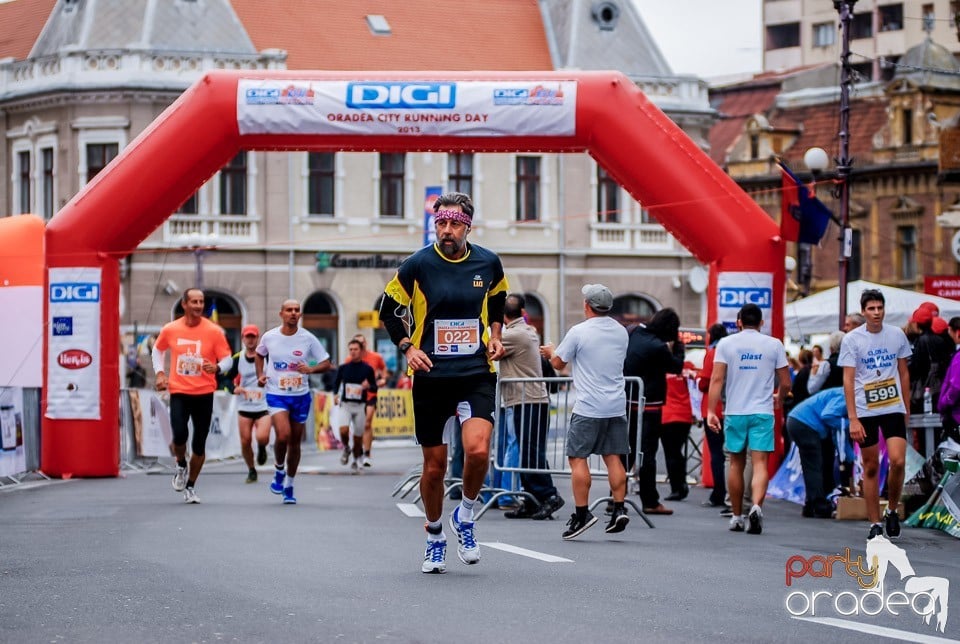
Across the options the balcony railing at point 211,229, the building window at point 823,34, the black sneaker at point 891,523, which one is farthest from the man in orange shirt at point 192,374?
the building window at point 823,34

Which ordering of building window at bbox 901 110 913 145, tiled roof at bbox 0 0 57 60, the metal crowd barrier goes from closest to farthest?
the metal crowd barrier → tiled roof at bbox 0 0 57 60 → building window at bbox 901 110 913 145

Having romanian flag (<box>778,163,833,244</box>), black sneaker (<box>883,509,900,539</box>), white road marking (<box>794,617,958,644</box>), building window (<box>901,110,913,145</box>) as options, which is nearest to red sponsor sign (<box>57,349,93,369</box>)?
romanian flag (<box>778,163,833,244</box>)

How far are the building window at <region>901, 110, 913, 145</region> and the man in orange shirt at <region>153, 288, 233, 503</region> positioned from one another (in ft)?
170

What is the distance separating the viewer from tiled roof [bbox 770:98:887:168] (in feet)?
220

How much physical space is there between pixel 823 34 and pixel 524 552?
77316 mm

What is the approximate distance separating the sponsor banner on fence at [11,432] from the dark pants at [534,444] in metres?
6.93

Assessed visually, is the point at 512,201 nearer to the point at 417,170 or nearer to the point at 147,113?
the point at 417,170

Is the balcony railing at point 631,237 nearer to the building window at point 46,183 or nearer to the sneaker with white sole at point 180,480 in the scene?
the building window at point 46,183

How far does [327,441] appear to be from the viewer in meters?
33.8

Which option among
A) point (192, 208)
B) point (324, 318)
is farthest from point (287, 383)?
point (324, 318)

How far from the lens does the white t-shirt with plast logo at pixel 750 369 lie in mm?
14453

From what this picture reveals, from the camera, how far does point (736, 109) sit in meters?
77.4

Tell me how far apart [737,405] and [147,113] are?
36.1 metres

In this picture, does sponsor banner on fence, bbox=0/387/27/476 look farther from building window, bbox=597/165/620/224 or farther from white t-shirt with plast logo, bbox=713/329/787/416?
building window, bbox=597/165/620/224
